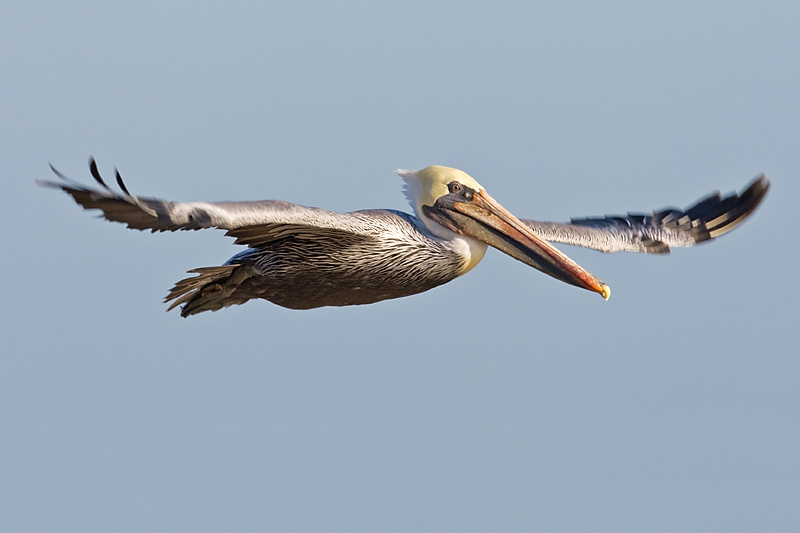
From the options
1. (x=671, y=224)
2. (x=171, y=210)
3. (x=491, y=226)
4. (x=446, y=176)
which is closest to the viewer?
(x=171, y=210)

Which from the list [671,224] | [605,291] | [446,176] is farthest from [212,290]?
[671,224]

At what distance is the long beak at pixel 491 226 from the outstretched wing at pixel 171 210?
1.51 metres

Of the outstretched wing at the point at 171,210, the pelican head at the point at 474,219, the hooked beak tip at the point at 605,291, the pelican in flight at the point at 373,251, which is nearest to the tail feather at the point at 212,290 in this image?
the pelican in flight at the point at 373,251

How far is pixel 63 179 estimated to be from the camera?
7.38 meters

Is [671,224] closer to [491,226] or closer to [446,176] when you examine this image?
[491,226]

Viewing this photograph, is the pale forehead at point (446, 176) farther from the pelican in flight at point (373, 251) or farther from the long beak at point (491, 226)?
the long beak at point (491, 226)

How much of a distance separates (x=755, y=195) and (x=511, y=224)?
314 cm

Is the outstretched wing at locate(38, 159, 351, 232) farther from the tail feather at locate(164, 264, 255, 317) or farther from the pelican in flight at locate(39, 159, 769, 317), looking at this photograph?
the tail feather at locate(164, 264, 255, 317)

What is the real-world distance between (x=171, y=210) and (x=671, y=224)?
5.76 meters

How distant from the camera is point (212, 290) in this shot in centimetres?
986

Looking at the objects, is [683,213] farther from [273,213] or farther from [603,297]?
[273,213]

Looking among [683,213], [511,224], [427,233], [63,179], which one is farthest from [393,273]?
[683,213]

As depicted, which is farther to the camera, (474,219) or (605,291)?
(474,219)

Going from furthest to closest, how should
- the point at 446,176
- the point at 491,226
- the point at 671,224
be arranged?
the point at 671,224
the point at 446,176
the point at 491,226
